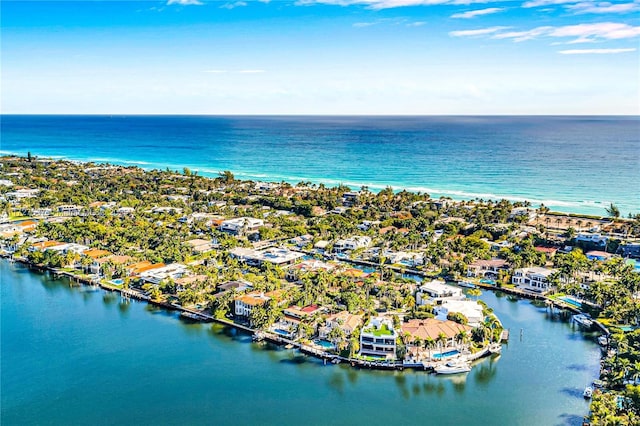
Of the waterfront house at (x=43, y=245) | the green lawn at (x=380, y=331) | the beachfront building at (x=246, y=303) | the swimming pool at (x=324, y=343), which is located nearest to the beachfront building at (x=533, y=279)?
the green lawn at (x=380, y=331)

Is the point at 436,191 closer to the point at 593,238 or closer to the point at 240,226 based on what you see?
the point at 593,238

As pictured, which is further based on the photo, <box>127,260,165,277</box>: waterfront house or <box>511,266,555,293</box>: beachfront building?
<box>127,260,165,277</box>: waterfront house

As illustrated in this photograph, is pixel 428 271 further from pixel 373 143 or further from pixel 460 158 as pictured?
pixel 373 143

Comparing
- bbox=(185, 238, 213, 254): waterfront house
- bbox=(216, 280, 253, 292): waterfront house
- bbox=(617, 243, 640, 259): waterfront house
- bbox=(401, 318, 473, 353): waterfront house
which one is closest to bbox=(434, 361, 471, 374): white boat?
bbox=(401, 318, 473, 353): waterfront house

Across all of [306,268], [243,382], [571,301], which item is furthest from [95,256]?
[571,301]

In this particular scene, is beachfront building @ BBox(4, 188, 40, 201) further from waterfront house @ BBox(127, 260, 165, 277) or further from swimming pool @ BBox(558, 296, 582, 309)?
swimming pool @ BBox(558, 296, 582, 309)

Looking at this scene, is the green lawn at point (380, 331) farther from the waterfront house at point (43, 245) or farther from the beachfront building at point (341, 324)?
the waterfront house at point (43, 245)
